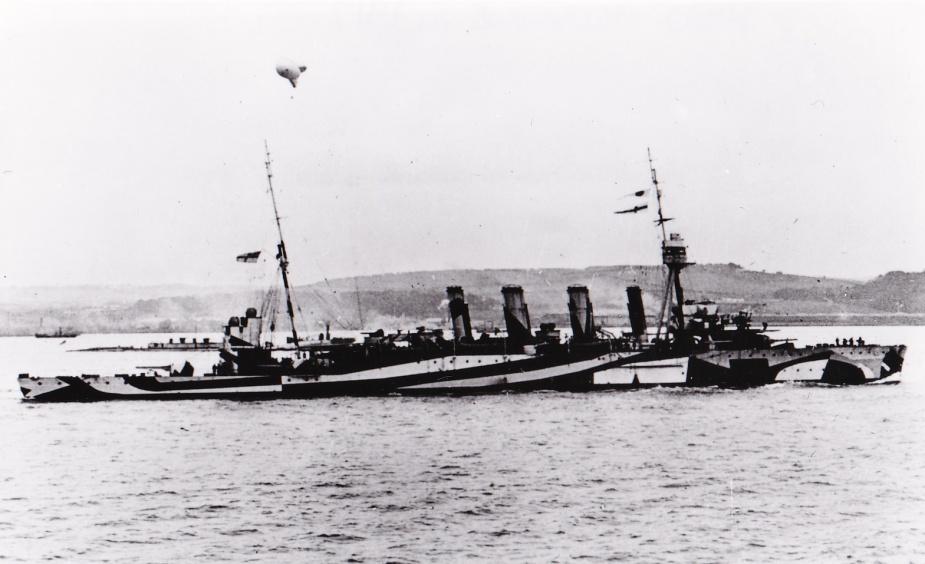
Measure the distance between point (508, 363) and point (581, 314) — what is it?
18.6ft

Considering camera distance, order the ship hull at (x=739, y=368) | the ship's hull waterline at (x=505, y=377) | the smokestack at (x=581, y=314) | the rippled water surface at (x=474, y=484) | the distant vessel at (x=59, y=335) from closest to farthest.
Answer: the rippled water surface at (x=474, y=484) < the ship's hull waterline at (x=505, y=377) < the ship hull at (x=739, y=368) < the smokestack at (x=581, y=314) < the distant vessel at (x=59, y=335)

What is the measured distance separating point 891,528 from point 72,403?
37569 mm

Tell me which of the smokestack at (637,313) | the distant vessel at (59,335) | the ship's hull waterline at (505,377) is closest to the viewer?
the ship's hull waterline at (505,377)

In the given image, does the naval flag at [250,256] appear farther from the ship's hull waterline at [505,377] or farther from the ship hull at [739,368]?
the ship hull at [739,368]

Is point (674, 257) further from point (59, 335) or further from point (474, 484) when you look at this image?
point (59, 335)

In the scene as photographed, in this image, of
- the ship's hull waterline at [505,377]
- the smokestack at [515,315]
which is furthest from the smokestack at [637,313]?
the smokestack at [515,315]

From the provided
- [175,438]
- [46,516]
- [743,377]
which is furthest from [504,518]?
[743,377]

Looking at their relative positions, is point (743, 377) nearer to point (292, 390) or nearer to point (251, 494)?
point (292, 390)

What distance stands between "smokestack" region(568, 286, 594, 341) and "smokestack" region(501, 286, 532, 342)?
2.54 m

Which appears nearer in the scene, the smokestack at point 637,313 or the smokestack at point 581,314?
the smokestack at point 581,314

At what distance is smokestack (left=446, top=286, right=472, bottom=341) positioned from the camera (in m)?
46.5

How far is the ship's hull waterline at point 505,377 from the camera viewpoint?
140 feet

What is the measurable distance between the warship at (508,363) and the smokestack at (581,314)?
0.24 feet

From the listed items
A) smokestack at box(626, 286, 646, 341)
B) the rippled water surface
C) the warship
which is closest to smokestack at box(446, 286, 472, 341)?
the warship
